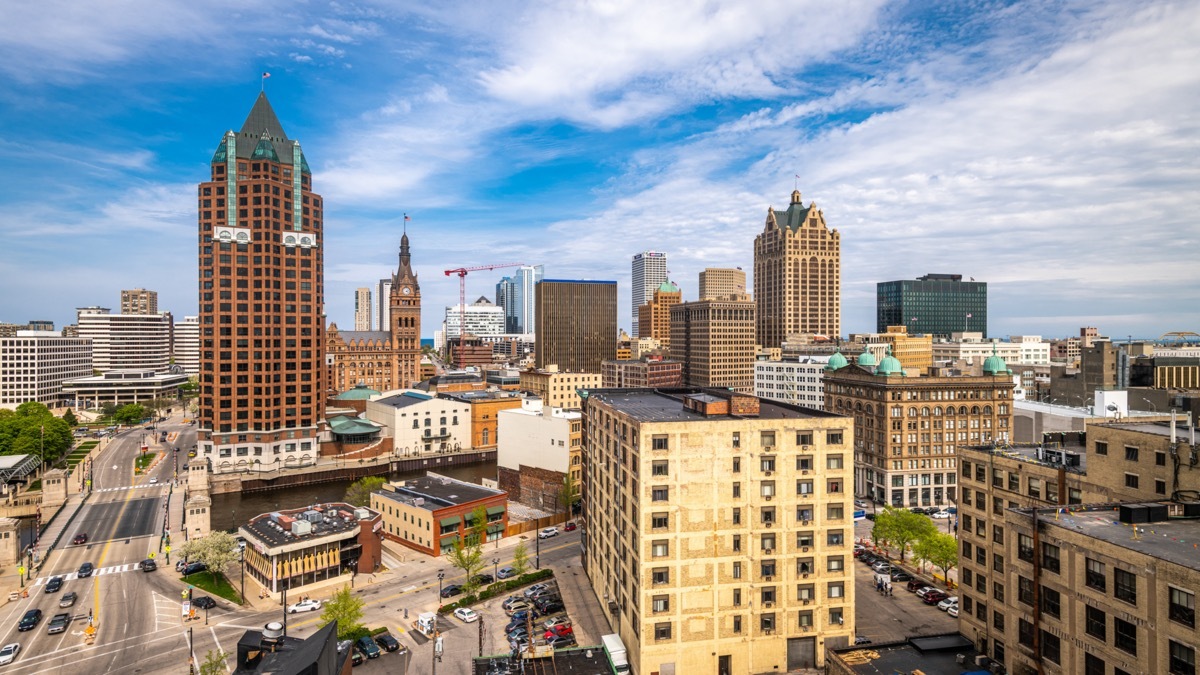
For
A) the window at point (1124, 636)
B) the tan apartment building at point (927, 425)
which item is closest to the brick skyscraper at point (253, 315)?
the tan apartment building at point (927, 425)

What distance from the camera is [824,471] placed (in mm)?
57844

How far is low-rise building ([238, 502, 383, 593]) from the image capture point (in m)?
74.8

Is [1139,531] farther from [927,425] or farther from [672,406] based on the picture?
[927,425]

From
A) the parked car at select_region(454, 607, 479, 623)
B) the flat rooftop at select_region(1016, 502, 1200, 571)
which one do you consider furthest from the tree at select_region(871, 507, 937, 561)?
the parked car at select_region(454, 607, 479, 623)

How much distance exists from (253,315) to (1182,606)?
155475mm

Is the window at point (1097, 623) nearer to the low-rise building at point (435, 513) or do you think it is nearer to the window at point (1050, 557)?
the window at point (1050, 557)

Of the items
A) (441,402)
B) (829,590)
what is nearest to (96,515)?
(441,402)

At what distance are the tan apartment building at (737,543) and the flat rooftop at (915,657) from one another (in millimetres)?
8316

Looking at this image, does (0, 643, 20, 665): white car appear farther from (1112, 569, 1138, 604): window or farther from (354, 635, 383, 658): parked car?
(1112, 569, 1138, 604): window

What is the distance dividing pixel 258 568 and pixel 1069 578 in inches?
3012

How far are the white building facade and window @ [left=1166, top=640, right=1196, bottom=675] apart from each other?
13901 centimetres

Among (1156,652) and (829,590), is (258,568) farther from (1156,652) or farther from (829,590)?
(1156,652)

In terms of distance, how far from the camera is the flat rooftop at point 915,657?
45.9 m

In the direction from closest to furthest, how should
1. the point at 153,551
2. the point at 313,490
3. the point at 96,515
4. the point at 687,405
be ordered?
the point at 687,405 → the point at 153,551 → the point at 96,515 → the point at 313,490
